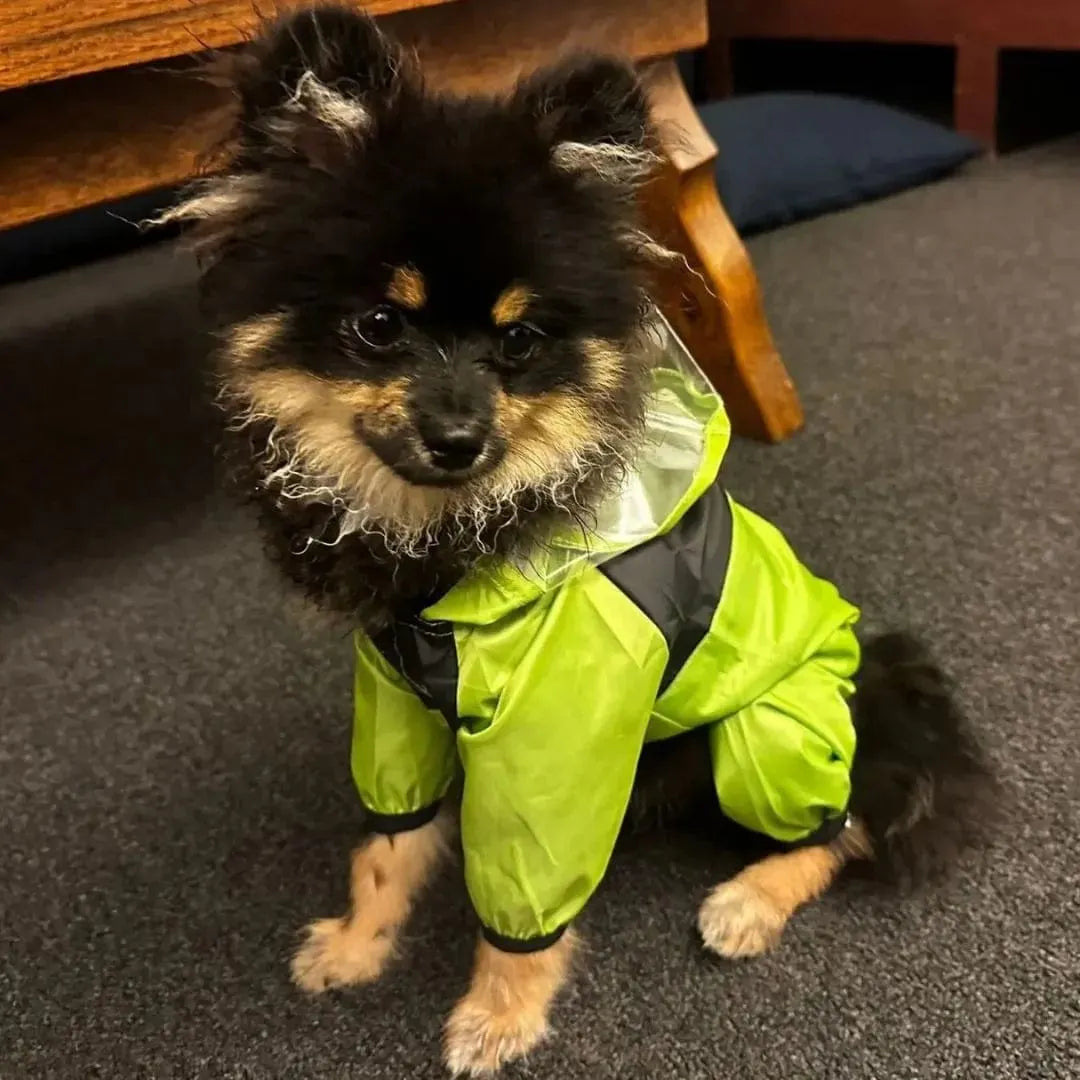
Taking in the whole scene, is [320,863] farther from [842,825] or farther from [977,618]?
[977,618]

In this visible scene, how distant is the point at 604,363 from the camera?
100cm

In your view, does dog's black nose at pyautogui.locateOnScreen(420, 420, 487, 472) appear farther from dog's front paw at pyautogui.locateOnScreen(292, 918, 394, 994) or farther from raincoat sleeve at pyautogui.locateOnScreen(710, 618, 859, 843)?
dog's front paw at pyautogui.locateOnScreen(292, 918, 394, 994)

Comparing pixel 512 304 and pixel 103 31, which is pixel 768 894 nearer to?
pixel 512 304

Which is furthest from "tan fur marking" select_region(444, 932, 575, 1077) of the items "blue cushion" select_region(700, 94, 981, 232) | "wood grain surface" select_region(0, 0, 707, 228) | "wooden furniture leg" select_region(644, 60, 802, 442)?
"blue cushion" select_region(700, 94, 981, 232)

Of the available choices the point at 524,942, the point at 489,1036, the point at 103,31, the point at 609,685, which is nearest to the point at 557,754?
the point at 609,685

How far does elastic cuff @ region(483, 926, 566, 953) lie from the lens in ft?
3.36

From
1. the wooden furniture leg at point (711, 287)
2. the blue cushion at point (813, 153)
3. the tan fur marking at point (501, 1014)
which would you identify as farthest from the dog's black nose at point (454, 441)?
the blue cushion at point (813, 153)

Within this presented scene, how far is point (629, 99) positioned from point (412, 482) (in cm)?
35

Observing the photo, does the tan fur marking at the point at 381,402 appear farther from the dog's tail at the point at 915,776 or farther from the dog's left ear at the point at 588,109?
the dog's tail at the point at 915,776

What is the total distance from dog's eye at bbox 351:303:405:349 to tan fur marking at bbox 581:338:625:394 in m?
Answer: 0.15

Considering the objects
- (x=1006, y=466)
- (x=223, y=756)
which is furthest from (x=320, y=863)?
(x=1006, y=466)

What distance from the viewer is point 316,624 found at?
1.15 metres

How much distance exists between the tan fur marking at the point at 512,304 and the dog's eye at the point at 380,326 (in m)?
0.07

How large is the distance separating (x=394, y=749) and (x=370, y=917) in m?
0.19
